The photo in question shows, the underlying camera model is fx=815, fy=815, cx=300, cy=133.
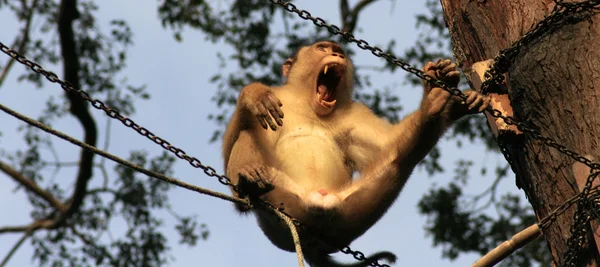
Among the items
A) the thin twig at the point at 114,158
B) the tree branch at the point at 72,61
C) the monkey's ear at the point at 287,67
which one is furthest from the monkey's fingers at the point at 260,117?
the tree branch at the point at 72,61

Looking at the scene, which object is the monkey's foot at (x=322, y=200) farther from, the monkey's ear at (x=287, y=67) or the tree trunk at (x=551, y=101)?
the monkey's ear at (x=287, y=67)

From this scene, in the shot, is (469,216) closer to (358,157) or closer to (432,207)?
(432,207)

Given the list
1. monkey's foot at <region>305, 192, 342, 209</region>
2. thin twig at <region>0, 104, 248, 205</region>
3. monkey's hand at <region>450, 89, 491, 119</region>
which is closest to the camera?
thin twig at <region>0, 104, 248, 205</region>

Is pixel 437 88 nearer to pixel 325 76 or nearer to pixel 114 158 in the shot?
pixel 325 76

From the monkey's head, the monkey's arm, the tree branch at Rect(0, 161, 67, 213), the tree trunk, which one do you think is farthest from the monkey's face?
the tree branch at Rect(0, 161, 67, 213)

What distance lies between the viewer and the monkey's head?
6.79m

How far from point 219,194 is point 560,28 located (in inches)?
88.7

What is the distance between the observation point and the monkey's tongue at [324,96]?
673cm

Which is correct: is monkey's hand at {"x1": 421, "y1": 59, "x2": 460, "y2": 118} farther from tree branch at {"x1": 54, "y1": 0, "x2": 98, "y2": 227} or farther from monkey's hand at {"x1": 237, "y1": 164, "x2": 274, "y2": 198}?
tree branch at {"x1": 54, "y1": 0, "x2": 98, "y2": 227}

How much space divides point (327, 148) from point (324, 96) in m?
0.68

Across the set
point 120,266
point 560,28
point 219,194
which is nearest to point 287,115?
point 219,194

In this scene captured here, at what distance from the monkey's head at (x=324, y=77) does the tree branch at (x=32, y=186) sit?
8.74 metres

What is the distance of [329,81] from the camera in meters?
6.97

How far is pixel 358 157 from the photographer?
21.5 ft
